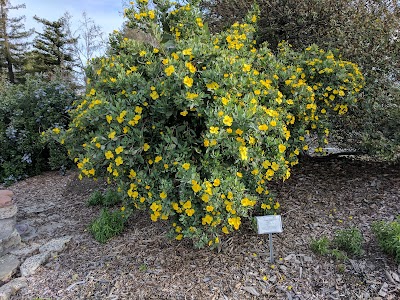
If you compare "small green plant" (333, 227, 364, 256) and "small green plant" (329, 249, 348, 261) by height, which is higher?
"small green plant" (333, 227, 364, 256)

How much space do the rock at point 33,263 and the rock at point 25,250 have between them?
124 millimetres

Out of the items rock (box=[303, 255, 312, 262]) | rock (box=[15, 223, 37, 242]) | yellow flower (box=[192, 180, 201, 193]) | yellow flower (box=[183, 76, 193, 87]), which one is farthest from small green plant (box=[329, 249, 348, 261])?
rock (box=[15, 223, 37, 242])

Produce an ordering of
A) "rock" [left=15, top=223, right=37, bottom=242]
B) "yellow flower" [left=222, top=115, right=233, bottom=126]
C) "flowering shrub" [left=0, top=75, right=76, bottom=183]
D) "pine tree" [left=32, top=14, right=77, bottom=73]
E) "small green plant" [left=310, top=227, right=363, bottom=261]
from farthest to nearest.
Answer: "pine tree" [left=32, top=14, right=77, bottom=73]
"flowering shrub" [left=0, top=75, right=76, bottom=183]
"rock" [left=15, top=223, right=37, bottom=242]
"small green plant" [left=310, top=227, right=363, bottom=261]
"yellow flower" [left=222, top=115, right=233, bottom=126]

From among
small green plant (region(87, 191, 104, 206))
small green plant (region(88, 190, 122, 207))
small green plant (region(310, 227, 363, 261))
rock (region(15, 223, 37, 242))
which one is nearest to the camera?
small green plant (region(310, 227, 363, 261))

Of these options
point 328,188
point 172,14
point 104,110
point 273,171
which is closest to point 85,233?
point 104,110

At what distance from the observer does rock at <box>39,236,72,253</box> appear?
8.12ft

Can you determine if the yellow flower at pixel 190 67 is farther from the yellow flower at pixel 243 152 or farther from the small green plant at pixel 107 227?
the small green plant at pixel 107 227

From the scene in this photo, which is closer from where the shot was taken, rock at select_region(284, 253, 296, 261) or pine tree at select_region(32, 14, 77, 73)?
rock at select_region(284, 253, 296, 261)

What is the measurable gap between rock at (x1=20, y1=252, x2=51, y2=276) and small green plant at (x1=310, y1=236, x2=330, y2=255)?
6.50 feet

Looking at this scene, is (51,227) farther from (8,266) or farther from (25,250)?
(8,266)

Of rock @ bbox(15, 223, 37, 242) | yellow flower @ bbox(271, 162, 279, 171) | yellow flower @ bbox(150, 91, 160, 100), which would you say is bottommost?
rock @ bbox(15, 223, 37, 242)

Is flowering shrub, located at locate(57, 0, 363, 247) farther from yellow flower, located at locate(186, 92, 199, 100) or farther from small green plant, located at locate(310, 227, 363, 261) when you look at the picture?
small green plant, located at locate(310, 227, 363, 261)

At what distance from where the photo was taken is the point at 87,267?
2.23 metres

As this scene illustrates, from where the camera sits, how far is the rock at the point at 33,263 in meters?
2.23
